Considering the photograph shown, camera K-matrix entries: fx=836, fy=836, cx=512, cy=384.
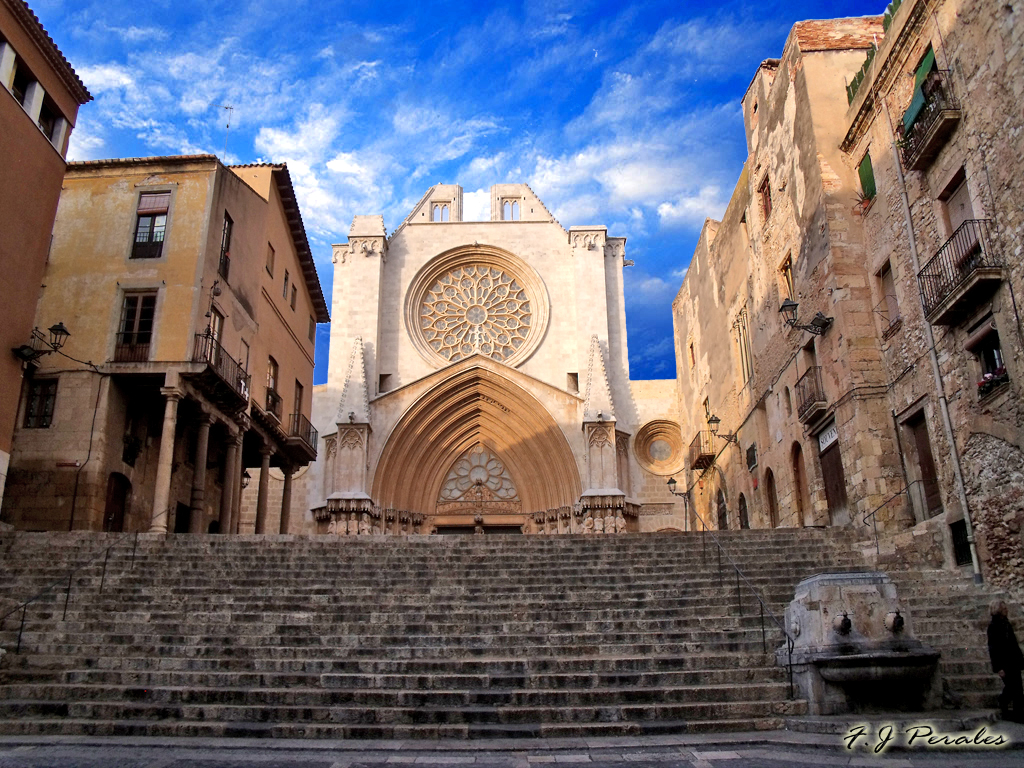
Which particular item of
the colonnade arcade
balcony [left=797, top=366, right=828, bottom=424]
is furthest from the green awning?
the colonnade arcade

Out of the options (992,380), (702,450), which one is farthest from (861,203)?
(702,450)

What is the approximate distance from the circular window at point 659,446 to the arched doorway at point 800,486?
10.3m

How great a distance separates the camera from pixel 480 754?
6.33 meters

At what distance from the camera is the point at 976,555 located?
36.3 feet

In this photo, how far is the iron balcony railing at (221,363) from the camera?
16391mm

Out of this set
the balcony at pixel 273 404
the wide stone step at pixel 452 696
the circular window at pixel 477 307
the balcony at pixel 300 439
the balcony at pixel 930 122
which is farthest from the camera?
the circular window at pixel 477 307

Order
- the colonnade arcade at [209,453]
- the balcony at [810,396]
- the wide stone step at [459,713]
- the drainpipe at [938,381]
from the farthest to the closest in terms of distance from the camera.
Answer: the balcony at [810,396] → the colonnade arcade at [209,453] → the drainpipe at [938,381] → the wide stone step at [459,713]

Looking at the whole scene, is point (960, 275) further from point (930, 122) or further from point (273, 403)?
point (273, 403)

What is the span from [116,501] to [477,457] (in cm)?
1175

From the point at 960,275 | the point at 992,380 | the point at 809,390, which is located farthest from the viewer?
the point at 809,390

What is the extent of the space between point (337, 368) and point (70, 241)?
1016 centimetres

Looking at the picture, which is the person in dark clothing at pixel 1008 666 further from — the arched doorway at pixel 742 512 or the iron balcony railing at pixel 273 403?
the iron balcony railing at pixel 273 403

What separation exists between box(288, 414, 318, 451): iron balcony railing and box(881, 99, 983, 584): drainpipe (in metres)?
15.3

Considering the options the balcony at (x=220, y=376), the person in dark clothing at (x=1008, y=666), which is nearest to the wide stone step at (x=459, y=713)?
the person in dark clothing at (x=1008, y=666)
